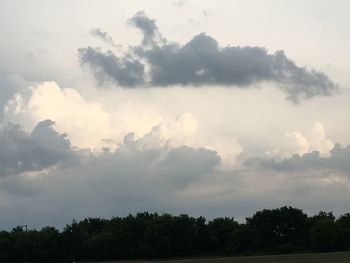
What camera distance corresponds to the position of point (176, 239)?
168 m

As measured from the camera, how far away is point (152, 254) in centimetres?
16562

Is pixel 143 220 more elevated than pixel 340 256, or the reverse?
pixel 143 220

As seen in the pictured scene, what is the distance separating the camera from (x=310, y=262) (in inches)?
4355

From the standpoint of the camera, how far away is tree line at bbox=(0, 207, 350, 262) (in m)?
164

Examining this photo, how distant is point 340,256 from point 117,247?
73674mm

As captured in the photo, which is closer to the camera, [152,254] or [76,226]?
[152,254]

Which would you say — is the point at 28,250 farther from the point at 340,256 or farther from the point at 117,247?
the point at 340,256

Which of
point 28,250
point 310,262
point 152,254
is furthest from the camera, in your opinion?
point 28,250

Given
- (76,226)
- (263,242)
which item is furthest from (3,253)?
(263,242)

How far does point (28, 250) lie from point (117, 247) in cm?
2596

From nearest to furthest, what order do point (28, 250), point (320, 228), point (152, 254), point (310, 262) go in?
point (310, 262), point (320, 228), point (152, 254), point (28, 250)

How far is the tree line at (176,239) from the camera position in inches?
6476

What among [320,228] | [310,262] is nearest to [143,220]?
[320,228]

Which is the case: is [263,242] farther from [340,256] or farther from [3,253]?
[3,253]
